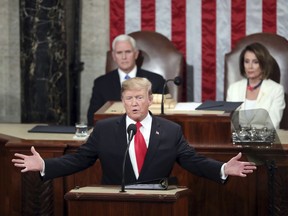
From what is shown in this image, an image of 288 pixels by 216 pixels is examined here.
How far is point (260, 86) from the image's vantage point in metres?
8.99

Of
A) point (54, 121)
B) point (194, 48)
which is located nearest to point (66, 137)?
point (54, 121)

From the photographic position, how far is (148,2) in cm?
1011

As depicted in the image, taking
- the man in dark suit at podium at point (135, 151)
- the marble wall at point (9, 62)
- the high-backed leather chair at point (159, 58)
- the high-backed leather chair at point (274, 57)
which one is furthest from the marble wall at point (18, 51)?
the man in dark suit at podium at point (135, 151)

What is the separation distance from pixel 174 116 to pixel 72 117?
2852 mm

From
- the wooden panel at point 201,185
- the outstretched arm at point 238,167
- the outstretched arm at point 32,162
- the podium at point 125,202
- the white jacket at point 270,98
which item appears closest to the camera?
the podium at point 125,202

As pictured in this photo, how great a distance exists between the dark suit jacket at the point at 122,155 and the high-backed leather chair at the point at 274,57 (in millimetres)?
2845

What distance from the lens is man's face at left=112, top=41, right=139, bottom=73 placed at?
30.4 ft

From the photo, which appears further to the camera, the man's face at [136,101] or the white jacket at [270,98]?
the white jacket at [270,98]

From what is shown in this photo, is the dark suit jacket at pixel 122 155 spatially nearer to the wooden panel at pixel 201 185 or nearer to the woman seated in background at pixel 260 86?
the wooden panel at pixel 201 185

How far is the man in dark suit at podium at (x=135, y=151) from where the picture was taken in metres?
6.43

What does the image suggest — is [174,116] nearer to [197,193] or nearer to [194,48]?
[197,193]

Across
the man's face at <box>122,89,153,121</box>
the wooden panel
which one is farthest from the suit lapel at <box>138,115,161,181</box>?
the wooden panel

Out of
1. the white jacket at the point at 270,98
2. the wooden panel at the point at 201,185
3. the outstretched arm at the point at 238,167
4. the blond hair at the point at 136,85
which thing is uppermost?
the blond hair at the point at 136,85

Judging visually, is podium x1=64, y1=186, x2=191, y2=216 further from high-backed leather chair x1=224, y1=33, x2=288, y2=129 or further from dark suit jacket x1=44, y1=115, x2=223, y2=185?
high-backed leather chair x1=224, y1=33, x2=288, y2=129
